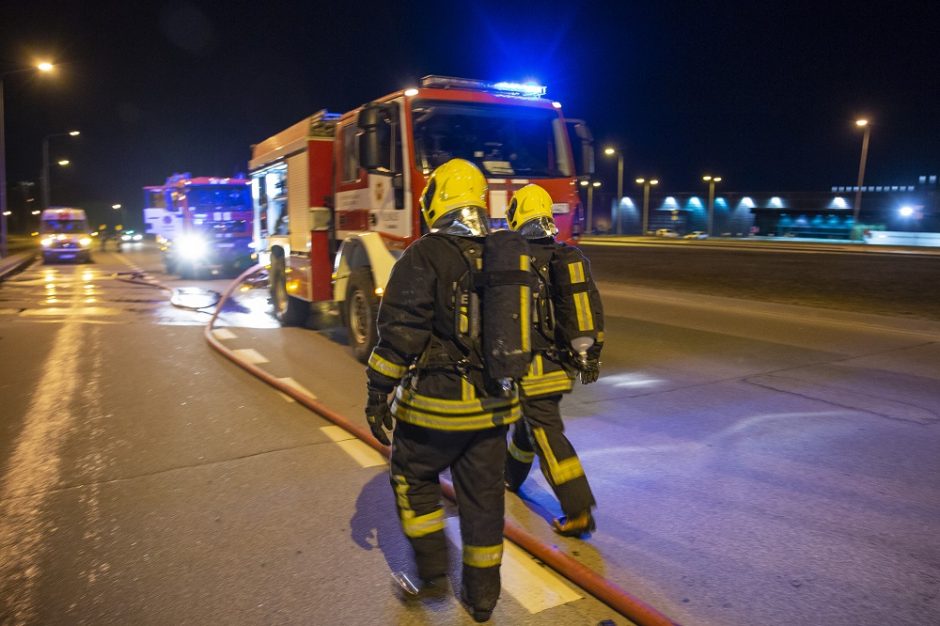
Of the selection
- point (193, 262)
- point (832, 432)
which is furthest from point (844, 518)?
point (193, 262)

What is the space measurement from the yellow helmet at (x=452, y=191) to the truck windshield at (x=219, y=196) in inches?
712

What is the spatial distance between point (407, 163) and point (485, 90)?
1.65 metres

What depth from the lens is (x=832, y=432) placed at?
5516mm

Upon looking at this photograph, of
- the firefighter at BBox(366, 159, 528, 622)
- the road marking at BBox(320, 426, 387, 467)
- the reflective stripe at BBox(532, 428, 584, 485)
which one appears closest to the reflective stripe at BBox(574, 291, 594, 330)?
the reflective stripe at BBox(532, 428, 584, 485)

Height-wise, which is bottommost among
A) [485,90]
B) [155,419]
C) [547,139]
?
[155,419]

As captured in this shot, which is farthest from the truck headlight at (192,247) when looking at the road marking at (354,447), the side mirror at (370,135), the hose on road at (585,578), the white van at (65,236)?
the hose on road at (585,578)

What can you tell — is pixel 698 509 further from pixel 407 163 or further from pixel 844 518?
pixel 407 163

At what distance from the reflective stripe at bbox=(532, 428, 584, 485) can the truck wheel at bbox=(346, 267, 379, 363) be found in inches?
170

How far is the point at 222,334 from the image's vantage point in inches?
412

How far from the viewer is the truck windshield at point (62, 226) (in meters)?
30.0

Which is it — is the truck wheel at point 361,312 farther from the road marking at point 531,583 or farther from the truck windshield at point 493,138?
the road marking at point 531,583

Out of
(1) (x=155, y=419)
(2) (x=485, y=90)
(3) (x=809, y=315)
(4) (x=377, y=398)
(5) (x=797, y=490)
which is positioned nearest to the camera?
(4) (x=377, y=398)

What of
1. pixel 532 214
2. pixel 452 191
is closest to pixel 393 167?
pixel 532 214

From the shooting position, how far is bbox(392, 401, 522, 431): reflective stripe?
285 centimetres
